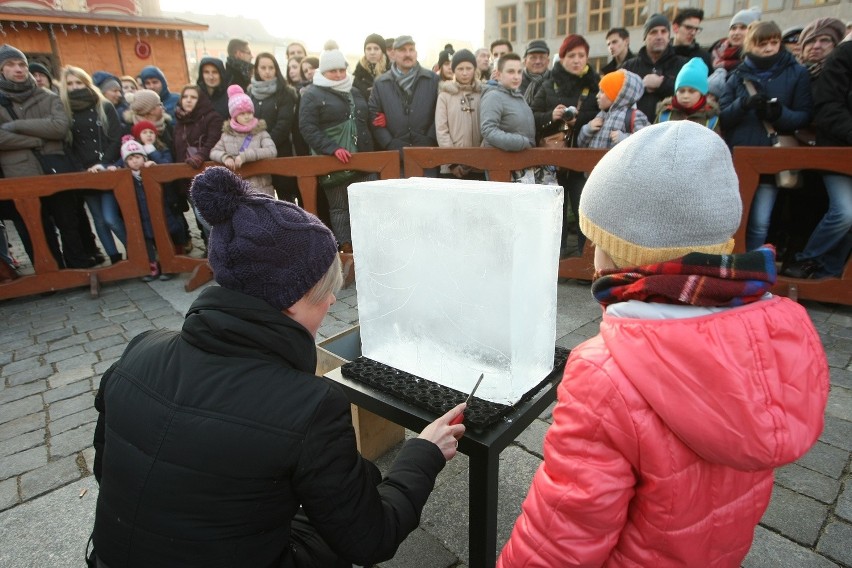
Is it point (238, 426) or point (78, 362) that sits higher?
point (238, 426)

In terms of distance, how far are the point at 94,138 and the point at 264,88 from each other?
5.82ft

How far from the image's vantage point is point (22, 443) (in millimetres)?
2646

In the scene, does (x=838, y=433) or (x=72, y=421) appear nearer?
(x=838, y=433)

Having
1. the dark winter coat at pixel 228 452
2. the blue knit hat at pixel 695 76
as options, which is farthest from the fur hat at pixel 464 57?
the dark winter coat at pixel 228 452

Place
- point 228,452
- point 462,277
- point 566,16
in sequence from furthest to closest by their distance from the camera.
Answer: point 566,16 → point 462,277 → point 228,452

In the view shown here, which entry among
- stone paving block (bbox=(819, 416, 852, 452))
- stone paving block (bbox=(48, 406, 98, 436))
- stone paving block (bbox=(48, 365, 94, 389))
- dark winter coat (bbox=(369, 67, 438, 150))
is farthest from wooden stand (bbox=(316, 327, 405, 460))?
dark winter coat (bbox=(369, 67, 438, 150))

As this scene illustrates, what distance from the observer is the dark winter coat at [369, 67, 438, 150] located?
5.16 meters

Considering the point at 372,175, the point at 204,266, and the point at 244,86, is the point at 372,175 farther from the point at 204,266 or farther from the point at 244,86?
the point at 244,86

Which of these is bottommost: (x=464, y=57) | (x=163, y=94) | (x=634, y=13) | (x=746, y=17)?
(x=163, y=94)

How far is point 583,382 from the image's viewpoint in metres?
1.00

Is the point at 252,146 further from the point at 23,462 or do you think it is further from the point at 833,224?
the point at 833,224

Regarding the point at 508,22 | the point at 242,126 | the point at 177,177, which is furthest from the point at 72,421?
the point at 508,22

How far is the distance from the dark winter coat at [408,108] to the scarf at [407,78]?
1.1 inches

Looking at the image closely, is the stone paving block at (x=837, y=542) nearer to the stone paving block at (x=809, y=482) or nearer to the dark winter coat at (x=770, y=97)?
the stone paving block at (x=809, y=482)
